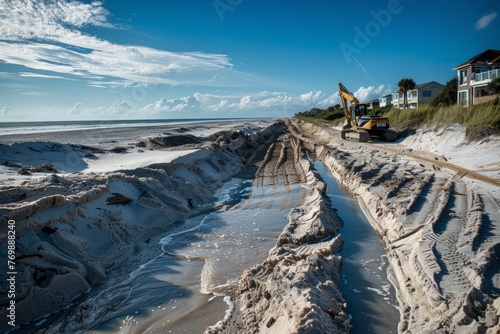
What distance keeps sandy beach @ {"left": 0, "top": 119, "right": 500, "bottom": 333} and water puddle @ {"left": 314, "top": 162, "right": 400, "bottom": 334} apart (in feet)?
0.49

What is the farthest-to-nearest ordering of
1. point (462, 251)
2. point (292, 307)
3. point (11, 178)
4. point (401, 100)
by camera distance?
point (401, 100) → point (11, 178) → point (462, 251) → point (292, 307)

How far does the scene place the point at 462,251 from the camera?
16.5 feet

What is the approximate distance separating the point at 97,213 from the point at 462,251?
6.88 meters

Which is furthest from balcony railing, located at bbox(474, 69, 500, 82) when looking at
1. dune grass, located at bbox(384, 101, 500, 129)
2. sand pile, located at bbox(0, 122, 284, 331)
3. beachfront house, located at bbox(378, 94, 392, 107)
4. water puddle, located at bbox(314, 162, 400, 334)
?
beachfront house, located at bbox(378, 94, 392, 107)

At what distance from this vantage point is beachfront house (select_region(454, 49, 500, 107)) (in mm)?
28312

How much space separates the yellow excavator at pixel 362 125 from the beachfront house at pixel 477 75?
1182 cm

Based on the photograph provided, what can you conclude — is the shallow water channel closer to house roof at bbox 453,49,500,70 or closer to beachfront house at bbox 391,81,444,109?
house roof at bbox 453,49,500,70

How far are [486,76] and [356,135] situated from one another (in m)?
15.4

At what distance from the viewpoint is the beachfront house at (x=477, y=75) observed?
1115 inches

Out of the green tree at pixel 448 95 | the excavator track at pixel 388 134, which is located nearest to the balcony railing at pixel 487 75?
the green tree at pixel 448 95

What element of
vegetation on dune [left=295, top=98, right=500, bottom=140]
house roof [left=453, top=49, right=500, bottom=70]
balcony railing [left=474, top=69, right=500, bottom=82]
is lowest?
vegetation on dune [left=295, top=98, right=500, bottom=140]

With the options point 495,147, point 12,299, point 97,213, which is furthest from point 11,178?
point 495,147

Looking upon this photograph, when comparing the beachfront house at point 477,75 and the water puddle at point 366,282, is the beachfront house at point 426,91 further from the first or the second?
the water puddle at point 366,282

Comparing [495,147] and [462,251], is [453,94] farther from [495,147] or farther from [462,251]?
[462,251]
